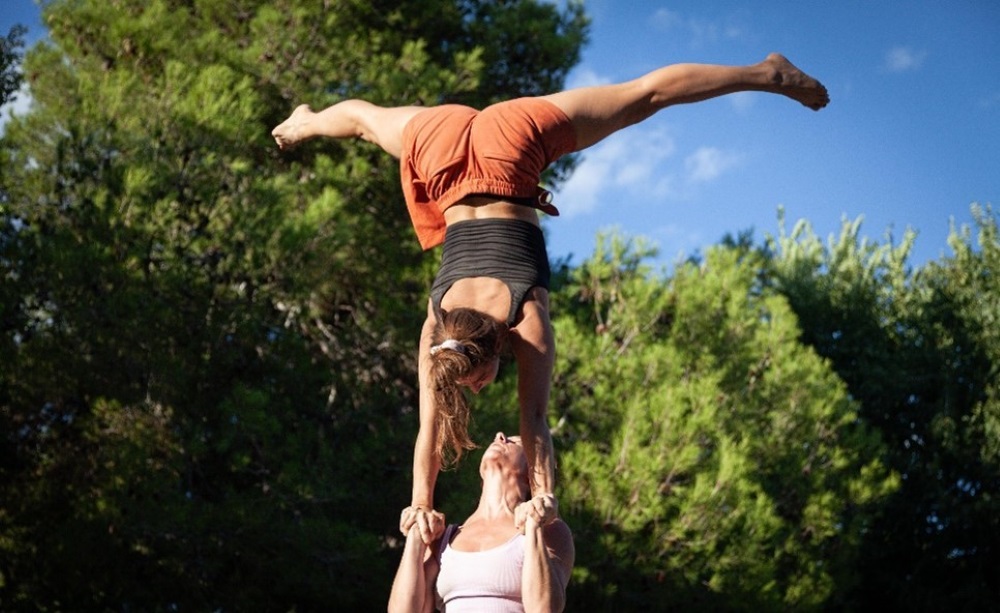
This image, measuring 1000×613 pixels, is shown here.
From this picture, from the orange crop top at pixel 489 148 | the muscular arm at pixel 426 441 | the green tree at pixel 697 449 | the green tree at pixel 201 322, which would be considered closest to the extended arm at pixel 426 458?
the muscular arm at pixel 426 441

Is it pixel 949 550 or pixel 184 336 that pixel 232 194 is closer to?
pixel 184 336

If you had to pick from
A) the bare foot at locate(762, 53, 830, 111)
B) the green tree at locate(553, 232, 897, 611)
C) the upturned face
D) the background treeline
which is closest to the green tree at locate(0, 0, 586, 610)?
the background treeline

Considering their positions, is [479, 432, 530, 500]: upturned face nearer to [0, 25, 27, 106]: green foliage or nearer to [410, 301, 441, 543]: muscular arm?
[410, 301, 441, 543]: muscular arm

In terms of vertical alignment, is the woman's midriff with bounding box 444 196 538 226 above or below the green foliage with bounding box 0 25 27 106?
below

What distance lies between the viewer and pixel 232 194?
976cm

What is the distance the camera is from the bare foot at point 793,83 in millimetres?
4145

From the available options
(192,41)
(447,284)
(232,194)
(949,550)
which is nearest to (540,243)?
(447,284)

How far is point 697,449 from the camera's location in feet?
31.6

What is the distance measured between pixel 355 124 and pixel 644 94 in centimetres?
106

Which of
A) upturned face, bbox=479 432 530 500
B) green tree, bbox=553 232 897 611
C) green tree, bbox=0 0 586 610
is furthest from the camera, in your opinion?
green tree, bbox=553 232 897 611

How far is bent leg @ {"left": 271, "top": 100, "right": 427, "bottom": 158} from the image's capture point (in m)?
4.09

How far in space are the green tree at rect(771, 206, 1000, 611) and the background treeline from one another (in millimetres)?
2318

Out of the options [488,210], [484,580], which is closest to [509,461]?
[484,580]

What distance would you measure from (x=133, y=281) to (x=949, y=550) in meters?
10.3
